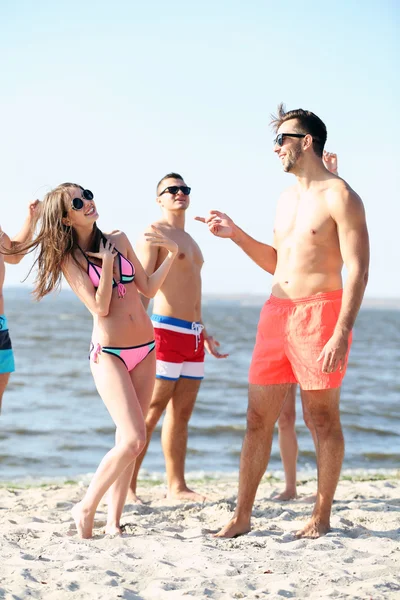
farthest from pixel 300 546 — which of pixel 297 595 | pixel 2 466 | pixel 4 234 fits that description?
pixel 2 466

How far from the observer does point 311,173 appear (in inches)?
193

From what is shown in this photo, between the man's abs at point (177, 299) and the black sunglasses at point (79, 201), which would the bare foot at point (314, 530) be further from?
the black sunglasses at point (79, 201)

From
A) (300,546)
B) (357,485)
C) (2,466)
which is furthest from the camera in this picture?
(2,466)

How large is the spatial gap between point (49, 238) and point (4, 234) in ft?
→ 2.31

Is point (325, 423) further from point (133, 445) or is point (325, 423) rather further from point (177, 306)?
point (177, 306)

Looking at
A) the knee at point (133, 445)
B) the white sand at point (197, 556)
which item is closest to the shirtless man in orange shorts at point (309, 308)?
the white sand at point (197, 556)

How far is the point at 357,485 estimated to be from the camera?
274 inches

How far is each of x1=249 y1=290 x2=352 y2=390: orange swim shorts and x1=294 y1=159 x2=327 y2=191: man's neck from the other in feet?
2.27

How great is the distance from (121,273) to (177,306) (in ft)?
4.55

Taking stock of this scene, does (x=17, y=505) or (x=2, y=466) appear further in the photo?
(x=2, y=466)

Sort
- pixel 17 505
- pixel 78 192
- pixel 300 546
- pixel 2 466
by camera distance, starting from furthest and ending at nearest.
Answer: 1. pixel 2 466
2. pixel 17 505
3. pixel 78 192
4. pixel 300 546

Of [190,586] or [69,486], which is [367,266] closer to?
[190,586]

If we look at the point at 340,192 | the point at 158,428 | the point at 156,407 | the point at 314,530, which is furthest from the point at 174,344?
the point at 158,428

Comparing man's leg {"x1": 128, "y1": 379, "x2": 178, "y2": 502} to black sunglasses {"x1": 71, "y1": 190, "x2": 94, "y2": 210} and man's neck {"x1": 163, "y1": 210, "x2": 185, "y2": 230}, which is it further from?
black sunglasses {"x1": 71, "y1": 190, "x2": 94, "y2": 210}
